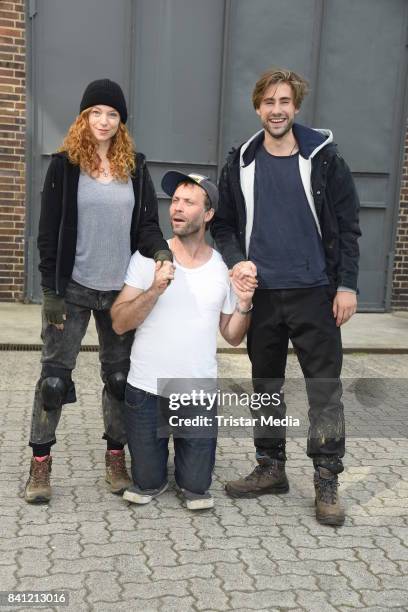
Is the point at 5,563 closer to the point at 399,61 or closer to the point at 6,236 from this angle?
the point at 6,236

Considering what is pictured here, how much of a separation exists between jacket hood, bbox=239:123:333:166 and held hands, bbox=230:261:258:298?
555mm

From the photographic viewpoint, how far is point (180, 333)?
3.57m

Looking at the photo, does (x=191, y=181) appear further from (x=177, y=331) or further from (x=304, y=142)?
(x=177, y=331)

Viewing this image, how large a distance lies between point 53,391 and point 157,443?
24.3 inches

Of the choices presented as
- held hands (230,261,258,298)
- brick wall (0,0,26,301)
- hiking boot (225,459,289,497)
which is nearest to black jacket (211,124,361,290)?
held hands (230,261,258,298)

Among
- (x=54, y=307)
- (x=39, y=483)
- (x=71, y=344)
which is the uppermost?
(x=54, y=307)

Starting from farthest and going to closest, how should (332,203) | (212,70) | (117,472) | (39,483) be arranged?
(212,70)
(117,472)
(39,483)
(332,203)

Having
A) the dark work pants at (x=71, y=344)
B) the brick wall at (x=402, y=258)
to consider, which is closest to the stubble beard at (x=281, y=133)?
the dark work pants at (x=71, y=344)

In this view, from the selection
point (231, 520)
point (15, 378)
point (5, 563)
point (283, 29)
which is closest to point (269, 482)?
point (231, 520)

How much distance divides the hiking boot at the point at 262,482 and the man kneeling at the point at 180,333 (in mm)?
218

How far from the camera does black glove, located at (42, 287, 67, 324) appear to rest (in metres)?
3.39

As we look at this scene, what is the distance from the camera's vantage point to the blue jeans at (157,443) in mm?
3588

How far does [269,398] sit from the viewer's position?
3756 millimetres

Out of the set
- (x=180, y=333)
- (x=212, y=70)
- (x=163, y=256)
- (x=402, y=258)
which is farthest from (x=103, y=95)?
(x=402, y=258)
